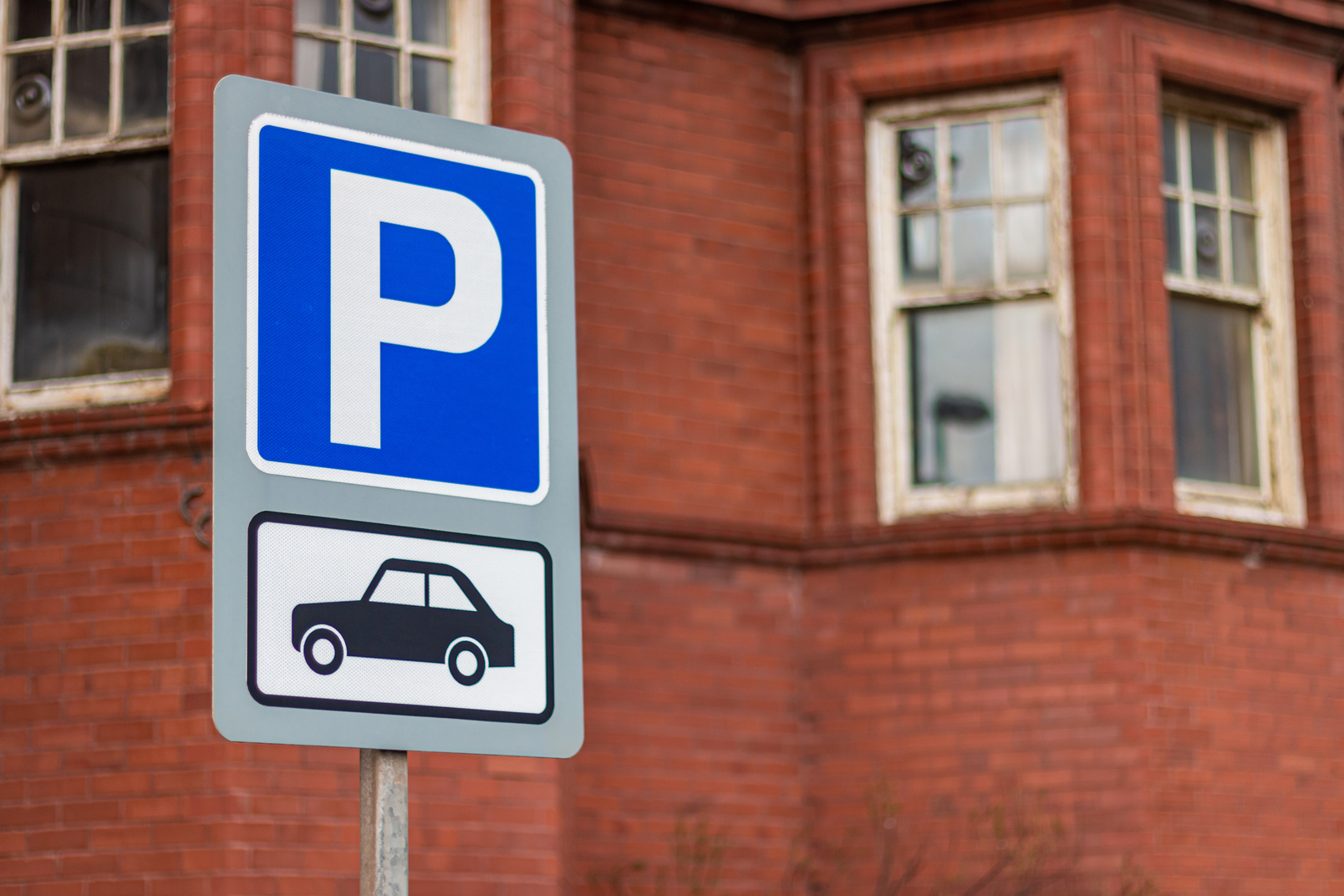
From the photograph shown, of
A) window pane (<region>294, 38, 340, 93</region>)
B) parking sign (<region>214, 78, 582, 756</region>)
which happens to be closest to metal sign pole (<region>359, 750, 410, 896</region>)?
parking sign (<region>214, 78, 582, 756</region>)

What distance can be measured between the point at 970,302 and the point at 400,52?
2.70 metres

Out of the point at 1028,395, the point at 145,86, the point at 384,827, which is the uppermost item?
the point at 145,86

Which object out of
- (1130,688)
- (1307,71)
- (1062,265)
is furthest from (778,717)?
(1307,71)

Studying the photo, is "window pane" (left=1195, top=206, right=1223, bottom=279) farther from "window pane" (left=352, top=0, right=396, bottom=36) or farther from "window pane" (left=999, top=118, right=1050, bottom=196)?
"window pane" (left=352, top=0, right=396, bottom=36)

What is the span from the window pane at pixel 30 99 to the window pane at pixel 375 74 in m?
1.17

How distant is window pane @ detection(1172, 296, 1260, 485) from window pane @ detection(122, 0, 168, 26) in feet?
14.5

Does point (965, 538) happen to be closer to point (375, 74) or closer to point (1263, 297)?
point (1263, 297)

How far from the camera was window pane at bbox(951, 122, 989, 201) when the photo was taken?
28.4ft

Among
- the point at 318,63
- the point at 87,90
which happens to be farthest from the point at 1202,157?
the point at 87,90

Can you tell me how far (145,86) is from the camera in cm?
736

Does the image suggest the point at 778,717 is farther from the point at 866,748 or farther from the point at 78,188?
the point at 78,188

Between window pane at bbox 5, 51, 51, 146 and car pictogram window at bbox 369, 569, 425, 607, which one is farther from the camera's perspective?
window pane at bbox 5, 51, 51, 146

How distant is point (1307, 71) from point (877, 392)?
8.39 feet

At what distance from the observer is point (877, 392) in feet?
28.0
